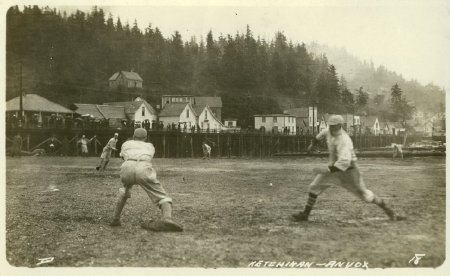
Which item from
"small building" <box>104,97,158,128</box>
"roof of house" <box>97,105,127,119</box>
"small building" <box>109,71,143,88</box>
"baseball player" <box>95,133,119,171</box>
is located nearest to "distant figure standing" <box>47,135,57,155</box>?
"baseball player" <box>95,133,119,171</box>

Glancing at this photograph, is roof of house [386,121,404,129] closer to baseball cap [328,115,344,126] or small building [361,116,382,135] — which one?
small building [361,116,382,135]

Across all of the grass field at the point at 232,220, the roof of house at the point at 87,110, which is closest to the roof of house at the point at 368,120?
the grass field at the point at 232,220

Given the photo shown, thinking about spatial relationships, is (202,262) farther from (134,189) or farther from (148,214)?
(134,189)

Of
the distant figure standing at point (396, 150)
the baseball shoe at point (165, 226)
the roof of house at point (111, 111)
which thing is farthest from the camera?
the roof of house at point (111, 111)

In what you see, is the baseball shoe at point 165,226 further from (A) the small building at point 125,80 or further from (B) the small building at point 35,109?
(B) the small building at point 35,109

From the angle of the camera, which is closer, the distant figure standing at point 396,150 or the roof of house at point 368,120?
the roof of house at point 368,120
